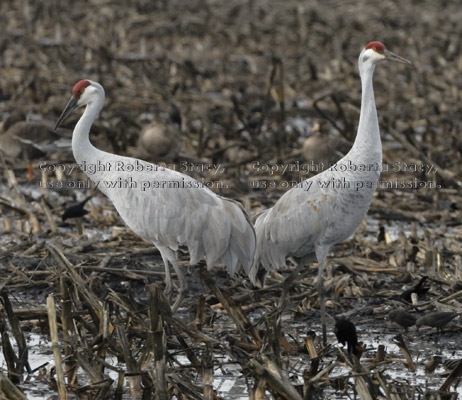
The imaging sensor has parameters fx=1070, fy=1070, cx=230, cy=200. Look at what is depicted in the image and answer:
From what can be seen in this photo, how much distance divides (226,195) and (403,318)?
12.1 feet

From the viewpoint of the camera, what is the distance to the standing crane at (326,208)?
6.40 meters

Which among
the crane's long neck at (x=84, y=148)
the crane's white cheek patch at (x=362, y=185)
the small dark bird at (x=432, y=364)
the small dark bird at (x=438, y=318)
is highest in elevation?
the crane's long neck at (x=84, y=148)

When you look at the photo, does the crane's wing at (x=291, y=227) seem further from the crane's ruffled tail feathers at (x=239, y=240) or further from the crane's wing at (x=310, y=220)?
the crane's ruffled tail feathers at (x=239, y=240)

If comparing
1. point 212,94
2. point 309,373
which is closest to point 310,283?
point 309,373

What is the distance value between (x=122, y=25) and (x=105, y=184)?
1165 centimetres

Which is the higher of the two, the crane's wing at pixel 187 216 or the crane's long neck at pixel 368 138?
the crane's long neck at pixel 368 138

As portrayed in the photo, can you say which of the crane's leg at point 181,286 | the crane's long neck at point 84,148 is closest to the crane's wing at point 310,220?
the crane's leg at point 181,286

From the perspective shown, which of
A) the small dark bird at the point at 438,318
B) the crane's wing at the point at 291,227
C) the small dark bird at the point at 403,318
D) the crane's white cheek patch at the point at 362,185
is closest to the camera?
the small dark bird at the point at 438,318

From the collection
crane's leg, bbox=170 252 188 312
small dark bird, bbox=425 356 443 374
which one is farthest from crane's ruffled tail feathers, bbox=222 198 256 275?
Result: small dark bird, bbox=425 356 443 374

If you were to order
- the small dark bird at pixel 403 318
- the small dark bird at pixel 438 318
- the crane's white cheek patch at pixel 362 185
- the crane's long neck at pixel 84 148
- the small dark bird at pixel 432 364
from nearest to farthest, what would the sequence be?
1. the small dark bird at pixel 432 364
2. the small dark bird at pixel 438 318
3. the small dark bird at pixel 403 318
4. the crane's white cheek patch at pixel 362 185
5. the crane's long neck at pixel 84 148

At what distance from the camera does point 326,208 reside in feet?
21.1

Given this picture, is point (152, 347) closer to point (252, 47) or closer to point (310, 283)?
point (310, 283)

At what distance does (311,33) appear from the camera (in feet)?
60.4

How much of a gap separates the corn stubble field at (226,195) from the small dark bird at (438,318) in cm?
15
